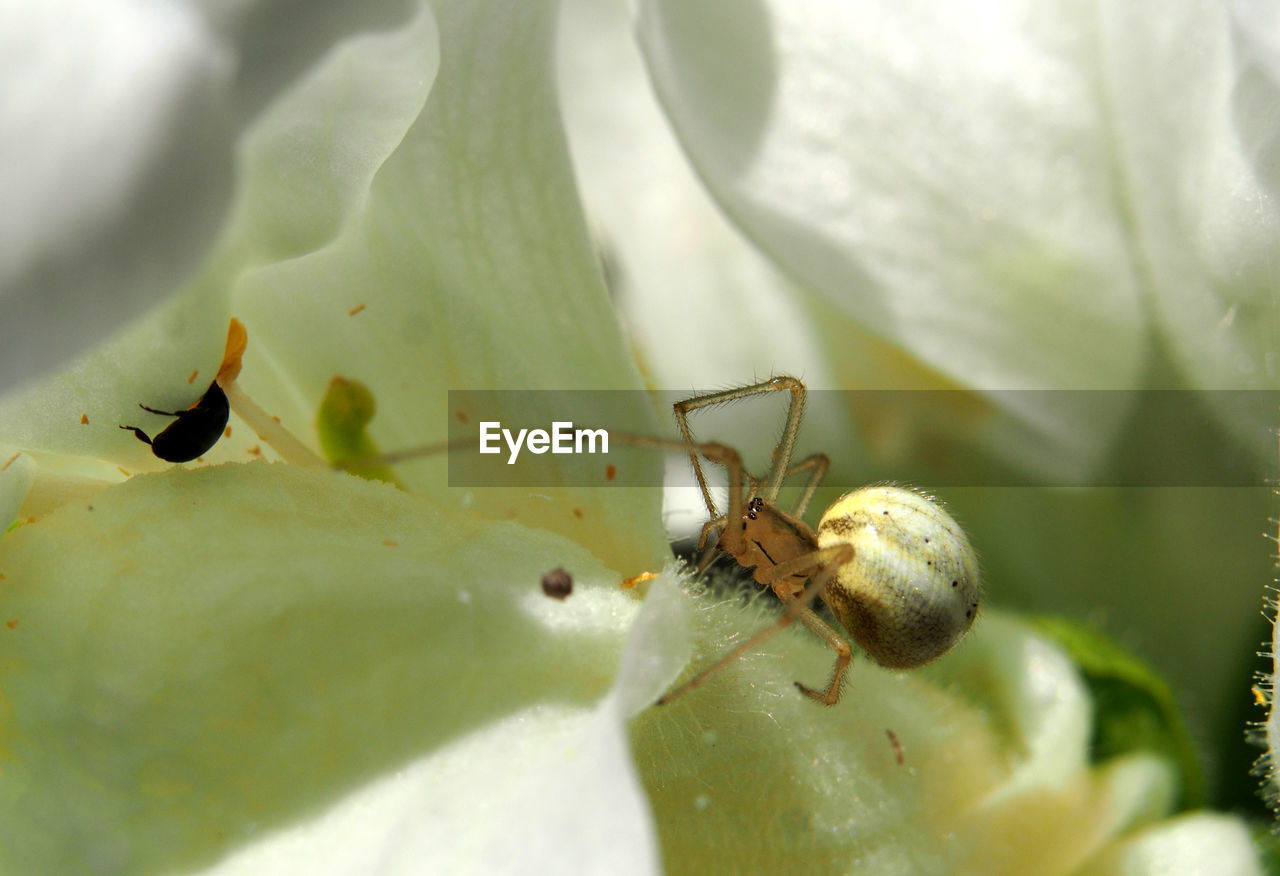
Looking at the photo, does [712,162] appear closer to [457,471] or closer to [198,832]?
[457,471]

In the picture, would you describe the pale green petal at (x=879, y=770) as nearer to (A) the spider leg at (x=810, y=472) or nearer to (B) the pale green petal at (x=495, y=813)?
(B) the pale green petal at (x=495, y=813)

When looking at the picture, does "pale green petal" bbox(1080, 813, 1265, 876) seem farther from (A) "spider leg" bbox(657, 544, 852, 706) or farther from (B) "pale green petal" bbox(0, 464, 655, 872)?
(B) "pale green petal" bbox(0, 464, 655, 872)

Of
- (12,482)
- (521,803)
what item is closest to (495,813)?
(521,803)

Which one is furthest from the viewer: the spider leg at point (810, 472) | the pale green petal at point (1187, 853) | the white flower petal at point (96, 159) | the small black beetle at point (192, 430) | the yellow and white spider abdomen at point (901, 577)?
the spider leg at point (810, 472)

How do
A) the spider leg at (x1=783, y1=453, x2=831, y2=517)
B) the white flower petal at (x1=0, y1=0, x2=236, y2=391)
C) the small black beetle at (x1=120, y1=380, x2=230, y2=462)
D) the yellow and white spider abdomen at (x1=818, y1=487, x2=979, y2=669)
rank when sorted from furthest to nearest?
the spider leg at (x1=783, y1=453, x2=831, y2=517), the yellow and white spider abdomen at (x1=818, y1=487, x2=979, y2=669), the small black beetle at (x1=120, y1=380, x2=230, y2=462), the white flower petal at (x1=0, y1=0, x2=236, y2=391)

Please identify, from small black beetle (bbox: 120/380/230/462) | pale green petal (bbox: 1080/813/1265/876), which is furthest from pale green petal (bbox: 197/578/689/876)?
pale green petal (bbox: 1080/813/1265/876)

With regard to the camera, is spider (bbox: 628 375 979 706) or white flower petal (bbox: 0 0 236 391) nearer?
white flower petal (bbox: 0 0 236 391)

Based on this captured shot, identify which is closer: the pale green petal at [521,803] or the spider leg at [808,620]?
the pale green petal at [521,803]

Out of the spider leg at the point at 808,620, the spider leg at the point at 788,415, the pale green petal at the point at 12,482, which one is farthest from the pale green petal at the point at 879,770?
the pale green petal at the point at 12,482
